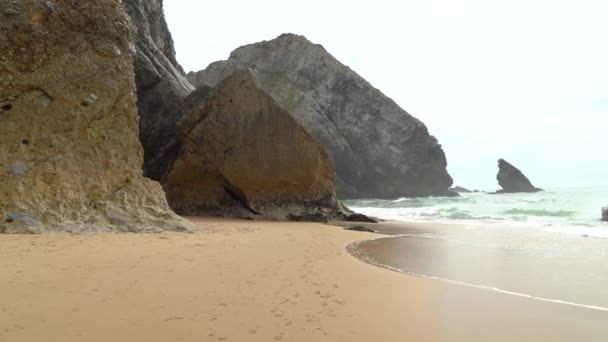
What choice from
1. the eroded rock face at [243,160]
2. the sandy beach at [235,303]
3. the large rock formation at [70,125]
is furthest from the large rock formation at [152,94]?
the sandy beach at [235,303]

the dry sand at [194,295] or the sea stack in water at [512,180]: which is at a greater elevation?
the sea stack in water at [512,180]

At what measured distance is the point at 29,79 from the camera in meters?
10.1

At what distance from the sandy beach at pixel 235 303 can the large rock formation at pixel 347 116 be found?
45.8m

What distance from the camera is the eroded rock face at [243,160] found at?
1800 centimetres

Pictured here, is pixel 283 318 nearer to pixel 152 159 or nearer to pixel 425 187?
pixel 152 159

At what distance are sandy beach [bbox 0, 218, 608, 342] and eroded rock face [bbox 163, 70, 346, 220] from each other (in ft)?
34.8

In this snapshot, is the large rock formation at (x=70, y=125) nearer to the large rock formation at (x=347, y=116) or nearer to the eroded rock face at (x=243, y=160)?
the eroded rock face at (x=243, y=160)

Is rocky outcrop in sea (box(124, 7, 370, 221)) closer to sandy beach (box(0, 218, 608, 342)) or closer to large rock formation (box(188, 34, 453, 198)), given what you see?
sandy beach (box(0, 218, 608, 342))

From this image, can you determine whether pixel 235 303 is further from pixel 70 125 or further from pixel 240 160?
pixel 240 160

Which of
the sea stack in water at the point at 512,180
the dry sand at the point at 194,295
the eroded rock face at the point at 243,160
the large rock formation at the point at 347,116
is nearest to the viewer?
the dry sand at the point at 194,295

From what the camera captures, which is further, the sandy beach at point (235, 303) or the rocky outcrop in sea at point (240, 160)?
the rocky outcrop in sea at point (240, 160)

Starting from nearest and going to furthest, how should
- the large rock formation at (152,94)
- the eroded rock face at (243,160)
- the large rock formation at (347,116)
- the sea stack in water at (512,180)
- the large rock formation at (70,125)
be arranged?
the large rock formation at (70,125) → the eroded rock face at (243,160) → the large rock formation at (152,94) → the large rock formation at (347,116) → the sea stack in water at (512,180)

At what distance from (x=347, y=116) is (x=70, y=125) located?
1830 inches

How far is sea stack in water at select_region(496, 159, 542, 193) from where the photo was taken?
236ft
